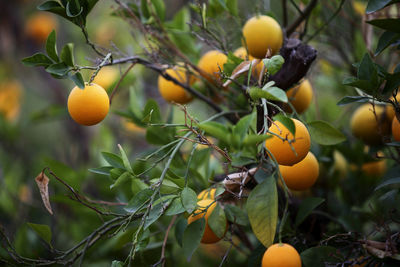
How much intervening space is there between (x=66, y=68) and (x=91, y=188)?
2.81 feet

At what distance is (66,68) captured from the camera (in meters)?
0.49

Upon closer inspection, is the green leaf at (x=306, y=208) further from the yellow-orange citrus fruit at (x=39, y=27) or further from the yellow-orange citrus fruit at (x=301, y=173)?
the yellow-orange citrus fruit at (x=39, y=27)

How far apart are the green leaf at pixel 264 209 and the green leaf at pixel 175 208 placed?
0.08 m

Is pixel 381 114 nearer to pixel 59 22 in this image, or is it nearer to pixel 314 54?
pixel 314 54

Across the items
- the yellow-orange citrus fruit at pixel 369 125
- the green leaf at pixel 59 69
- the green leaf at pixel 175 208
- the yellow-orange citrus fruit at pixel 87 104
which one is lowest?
the yellow-orange citrus fruit at pixel 369 125

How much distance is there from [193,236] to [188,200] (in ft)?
0.22

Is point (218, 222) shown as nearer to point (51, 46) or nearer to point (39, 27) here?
point (51, 46)

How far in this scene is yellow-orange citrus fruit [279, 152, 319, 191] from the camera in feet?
1.70

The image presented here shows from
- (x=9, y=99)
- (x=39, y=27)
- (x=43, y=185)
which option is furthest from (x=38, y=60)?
(x=39, y=27)

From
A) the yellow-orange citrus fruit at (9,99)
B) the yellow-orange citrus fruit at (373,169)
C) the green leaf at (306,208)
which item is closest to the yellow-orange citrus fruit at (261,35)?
the green leaf at (306,208)

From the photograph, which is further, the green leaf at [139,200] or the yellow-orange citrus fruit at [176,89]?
the yellow-orange citrus fruit at [176,89]

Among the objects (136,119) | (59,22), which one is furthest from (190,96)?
(59,22)

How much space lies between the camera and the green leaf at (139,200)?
48 cm

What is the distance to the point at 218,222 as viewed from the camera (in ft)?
1.65
